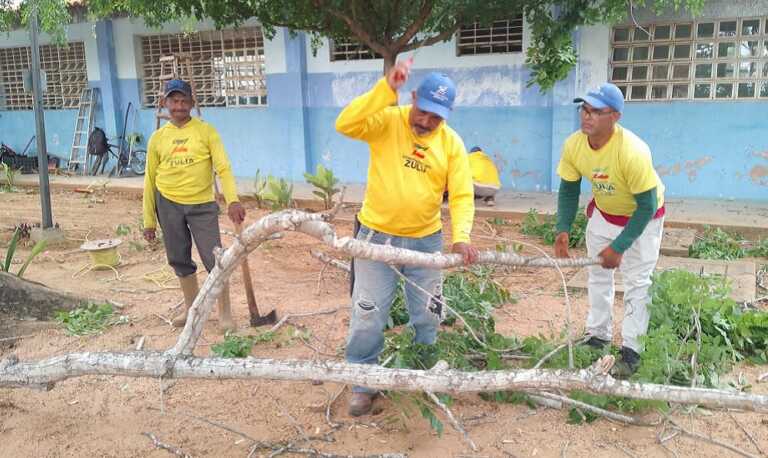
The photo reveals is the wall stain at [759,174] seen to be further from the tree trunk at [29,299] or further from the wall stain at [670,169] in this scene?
the tree trunk at [29,299]

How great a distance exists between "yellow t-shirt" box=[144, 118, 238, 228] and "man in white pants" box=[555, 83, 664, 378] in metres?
2.18

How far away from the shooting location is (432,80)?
9.17ft

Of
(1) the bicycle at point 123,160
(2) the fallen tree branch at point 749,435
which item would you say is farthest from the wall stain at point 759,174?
(1) the bicycle at point 123,160

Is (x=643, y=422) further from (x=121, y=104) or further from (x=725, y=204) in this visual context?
(x=121, y=104)

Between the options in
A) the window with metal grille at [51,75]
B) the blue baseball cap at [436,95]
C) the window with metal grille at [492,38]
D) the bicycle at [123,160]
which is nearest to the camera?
→ the blue baseball cap at [436,95]

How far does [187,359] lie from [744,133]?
772 cm

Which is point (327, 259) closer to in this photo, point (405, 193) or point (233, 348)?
point (405, 193)

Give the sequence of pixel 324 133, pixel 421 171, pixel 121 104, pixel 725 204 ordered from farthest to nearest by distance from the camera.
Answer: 1. pixel 121 104
2. pixel 324 133
3. pixel 725 204
4. pixel 421 171

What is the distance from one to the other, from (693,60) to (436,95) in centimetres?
673

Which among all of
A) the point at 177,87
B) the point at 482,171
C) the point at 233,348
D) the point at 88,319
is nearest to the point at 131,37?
the point at 482,171

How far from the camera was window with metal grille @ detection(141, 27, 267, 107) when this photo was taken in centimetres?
1110

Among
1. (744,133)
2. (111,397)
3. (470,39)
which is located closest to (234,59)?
(470,39)

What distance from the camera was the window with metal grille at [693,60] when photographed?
7.95m

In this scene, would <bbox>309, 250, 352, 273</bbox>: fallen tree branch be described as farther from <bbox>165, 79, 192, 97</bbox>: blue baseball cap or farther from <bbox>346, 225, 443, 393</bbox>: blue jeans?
<bbox>165, 79, 192, 97</bbox>: blue baseball cap
